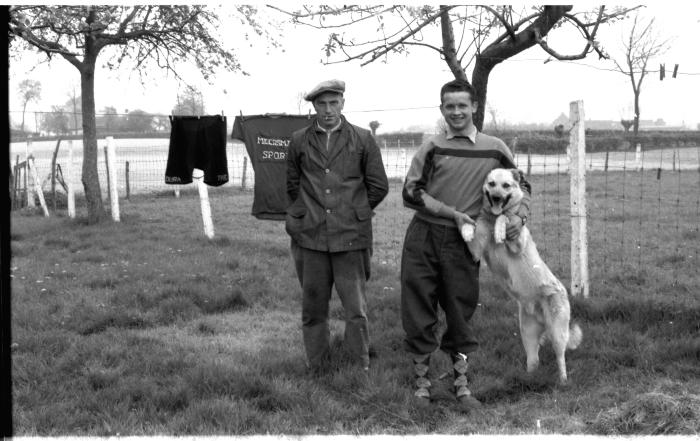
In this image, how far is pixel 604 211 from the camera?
12.3 m

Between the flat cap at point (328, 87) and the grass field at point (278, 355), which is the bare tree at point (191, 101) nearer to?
the grass field at point (278, 355)

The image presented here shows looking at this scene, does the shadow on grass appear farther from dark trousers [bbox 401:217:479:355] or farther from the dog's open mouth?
the dog's open mouth

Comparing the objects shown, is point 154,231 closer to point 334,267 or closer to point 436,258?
point 334,267

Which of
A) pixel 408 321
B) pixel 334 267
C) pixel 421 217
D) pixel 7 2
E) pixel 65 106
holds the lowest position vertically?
pixel 408 321

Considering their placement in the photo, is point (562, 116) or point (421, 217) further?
point (562, 116)

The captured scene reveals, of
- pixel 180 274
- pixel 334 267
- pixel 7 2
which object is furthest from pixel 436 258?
pixel 180 274

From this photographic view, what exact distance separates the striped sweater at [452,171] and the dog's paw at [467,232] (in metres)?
0.14

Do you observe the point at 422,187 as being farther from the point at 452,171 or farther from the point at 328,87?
the point at 328,87

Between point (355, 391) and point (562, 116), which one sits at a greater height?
point (562, 116)

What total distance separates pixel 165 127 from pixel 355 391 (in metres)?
12.5

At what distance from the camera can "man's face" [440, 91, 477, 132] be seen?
13.3 ft

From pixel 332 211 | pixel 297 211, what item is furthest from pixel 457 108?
pixel 297 211

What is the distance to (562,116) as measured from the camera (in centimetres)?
1639

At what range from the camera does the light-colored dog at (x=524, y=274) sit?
4105 millimetres
